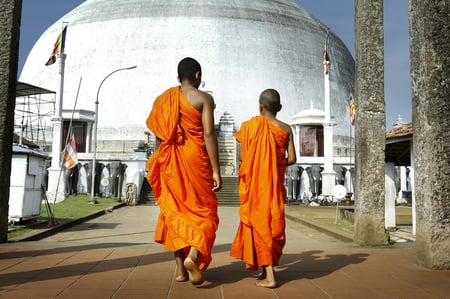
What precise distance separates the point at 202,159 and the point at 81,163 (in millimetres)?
26366

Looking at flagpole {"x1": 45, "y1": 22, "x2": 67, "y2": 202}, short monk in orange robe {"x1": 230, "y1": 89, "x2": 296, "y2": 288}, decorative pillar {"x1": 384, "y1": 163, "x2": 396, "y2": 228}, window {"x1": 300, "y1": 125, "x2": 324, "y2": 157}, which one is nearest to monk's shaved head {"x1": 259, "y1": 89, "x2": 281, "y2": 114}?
short monk in orange robe {"x1": 230, "y1": 89, "x2": 296, "y2": 288}

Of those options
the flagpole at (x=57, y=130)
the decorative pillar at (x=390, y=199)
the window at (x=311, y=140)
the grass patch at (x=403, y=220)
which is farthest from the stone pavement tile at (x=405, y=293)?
the window at (x=311, y=140)

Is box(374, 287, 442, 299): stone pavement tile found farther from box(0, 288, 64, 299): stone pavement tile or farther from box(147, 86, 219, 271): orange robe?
box(0, 288, 64, 299): stone pavement tile

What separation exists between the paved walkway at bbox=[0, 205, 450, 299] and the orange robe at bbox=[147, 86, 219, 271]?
47cm

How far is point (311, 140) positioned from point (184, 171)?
3004cm

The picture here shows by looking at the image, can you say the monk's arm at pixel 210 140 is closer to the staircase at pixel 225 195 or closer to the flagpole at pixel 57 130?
the staircase at pixel 225 195

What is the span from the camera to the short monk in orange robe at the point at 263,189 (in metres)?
4.52

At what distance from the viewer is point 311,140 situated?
111 ft

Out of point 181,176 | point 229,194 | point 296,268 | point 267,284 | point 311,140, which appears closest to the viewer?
point 267,284

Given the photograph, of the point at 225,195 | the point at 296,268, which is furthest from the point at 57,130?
the point at 296,268

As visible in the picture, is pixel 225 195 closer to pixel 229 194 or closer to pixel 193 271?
pixel 229 194

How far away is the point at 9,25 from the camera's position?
21.9ft

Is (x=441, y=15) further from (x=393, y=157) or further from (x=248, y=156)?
(x=393, y=157)

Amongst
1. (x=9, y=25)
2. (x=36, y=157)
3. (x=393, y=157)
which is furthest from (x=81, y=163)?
(x=9, y=25)
